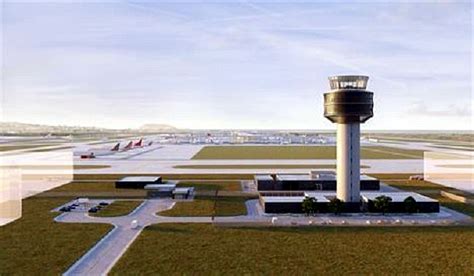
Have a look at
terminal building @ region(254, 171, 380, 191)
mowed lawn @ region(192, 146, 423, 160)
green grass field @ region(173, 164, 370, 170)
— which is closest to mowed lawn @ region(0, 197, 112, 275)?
terminal building @ region(254, 171, 380, 191)

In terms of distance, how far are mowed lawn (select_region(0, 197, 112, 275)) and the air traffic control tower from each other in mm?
22080

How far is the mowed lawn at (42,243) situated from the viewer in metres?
28.4

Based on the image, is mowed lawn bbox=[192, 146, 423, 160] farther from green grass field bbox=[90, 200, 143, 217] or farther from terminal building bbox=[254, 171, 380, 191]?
green grass field bbox=[90, 200, 143, 217]

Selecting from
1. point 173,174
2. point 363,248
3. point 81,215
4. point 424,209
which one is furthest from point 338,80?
point 173,174

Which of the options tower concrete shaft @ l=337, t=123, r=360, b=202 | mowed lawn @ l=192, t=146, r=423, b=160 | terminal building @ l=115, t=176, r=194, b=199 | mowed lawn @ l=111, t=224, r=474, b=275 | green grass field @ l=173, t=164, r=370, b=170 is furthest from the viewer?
mowed lawn @ l=192, t=146, r=423, b=160

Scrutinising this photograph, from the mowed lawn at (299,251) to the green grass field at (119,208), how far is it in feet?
24.3

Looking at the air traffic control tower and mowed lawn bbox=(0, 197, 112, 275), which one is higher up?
the air traffic control tower

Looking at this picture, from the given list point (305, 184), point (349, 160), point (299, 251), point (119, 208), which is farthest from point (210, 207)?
point (299, 251)

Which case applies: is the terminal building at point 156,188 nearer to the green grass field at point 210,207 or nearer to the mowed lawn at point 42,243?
the green grass field at point 210,207

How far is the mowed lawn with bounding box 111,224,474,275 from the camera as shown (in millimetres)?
27906

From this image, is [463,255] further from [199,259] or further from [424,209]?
[199,259]

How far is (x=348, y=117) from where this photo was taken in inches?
1737

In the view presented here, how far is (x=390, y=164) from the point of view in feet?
310

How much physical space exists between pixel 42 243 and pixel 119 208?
44.7 feet
